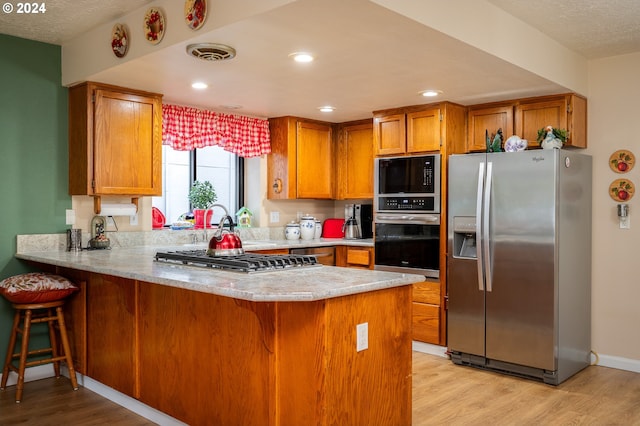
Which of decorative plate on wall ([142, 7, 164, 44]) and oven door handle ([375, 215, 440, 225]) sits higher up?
decorative plate on wall ([142, 7, 164, 44])

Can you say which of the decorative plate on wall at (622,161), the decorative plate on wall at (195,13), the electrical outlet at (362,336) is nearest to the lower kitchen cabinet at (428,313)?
the decorative plate on wall at (622,161)

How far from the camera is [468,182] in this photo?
4.19 meters

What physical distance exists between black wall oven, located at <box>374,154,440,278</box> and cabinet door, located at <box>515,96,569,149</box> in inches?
27.6

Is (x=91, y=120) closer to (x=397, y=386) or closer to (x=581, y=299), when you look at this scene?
(x=397, y=386)

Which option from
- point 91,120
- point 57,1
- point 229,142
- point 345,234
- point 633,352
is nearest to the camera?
point 57,1

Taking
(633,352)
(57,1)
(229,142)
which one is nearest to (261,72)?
(57,1)

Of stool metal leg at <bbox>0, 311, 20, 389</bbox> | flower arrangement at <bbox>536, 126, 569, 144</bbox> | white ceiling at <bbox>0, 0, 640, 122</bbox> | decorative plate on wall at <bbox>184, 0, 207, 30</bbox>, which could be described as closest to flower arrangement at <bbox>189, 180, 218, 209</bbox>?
white ceiling at <bbox>0, 0, 640, 122</bbox>

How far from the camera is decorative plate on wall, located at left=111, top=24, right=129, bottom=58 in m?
3.34

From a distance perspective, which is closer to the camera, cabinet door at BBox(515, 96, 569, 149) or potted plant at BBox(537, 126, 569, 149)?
potted plant at BBox(537, 126, 569, 149)

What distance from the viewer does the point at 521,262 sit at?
12.7 ft

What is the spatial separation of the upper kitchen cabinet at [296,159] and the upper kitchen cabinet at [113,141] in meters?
1.41

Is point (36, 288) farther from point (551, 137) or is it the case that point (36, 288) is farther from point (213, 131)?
point (551, 137)

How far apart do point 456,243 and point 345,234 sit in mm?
1606

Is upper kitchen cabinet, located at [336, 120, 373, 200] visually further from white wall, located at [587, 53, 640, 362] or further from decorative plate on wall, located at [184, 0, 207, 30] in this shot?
decorative plate on wall, located at [184, 0, 207, 30]
